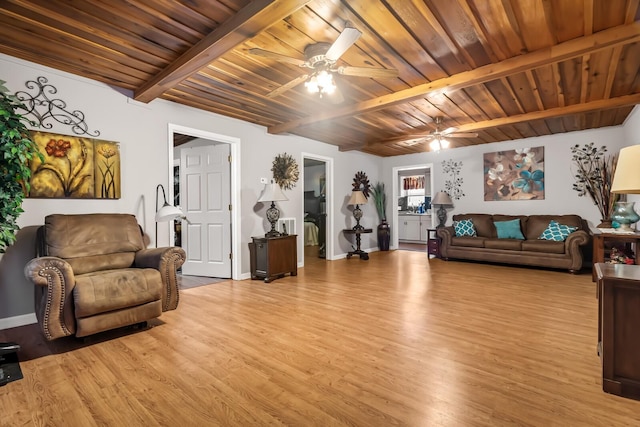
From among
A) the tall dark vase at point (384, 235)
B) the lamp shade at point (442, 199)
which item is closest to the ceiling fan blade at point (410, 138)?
the lamp shade at point (442, 199)

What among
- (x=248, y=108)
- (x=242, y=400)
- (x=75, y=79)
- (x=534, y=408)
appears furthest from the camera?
(x=248, y=108)

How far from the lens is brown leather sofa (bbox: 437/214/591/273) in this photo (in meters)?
4.77

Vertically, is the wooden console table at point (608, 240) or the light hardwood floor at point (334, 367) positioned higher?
the wooden console table at point (608, 240)

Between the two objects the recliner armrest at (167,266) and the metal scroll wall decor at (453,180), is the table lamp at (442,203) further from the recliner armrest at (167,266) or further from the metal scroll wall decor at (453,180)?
the recliner armrest at (167,266)

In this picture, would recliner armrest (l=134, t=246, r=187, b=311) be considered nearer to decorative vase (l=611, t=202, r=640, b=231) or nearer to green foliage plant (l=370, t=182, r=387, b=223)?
decorative vase (l=611, t=202, r=640, b=231)

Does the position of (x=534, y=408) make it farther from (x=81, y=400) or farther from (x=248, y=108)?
(x=248, y=108)

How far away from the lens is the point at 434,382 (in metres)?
1.82

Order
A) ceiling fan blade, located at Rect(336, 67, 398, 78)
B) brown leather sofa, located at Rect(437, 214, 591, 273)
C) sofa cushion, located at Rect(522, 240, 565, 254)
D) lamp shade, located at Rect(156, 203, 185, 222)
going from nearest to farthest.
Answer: ceiling fan blade, located at Rect(336, 67, 398, 78), lamp shade, located at Rect(156, 203, 185, 222), brown leather sofa, located at Rect(437, 214, 591, 273), sofa cushion, located at Rect(522, 240, 565, 254)

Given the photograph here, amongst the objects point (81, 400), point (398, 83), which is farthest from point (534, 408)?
point (398, 83)

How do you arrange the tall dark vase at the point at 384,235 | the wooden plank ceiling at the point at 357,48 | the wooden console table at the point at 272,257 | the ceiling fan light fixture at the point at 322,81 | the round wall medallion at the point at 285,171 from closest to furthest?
the wooden plank ceiling at the point at 357,48
the ceiling fan light fixture at the point at 322,81
the wooden console table at the point at 272,257
the round wall medallion at the point at 285,171
the tall dark vase at the point at 384,235

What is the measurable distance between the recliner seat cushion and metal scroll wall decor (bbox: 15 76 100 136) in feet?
5.29

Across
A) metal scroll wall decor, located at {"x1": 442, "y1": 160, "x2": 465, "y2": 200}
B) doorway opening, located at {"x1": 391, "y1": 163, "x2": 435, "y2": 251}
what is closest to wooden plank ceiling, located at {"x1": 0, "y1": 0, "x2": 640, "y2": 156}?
metal scroll wall decor, located at {"x1": 442, "y1": 160, "x2": 465, "y2": 200}

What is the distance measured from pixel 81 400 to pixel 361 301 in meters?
2.48

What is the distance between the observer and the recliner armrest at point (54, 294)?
7.20 feet
